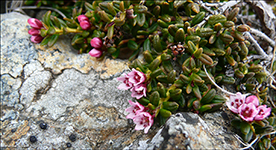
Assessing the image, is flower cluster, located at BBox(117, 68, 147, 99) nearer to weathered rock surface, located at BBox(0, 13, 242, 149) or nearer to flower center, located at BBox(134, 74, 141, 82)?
flower center, located at BBox(134, 74, 141, 82)

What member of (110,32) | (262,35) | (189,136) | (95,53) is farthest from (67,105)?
(262,35)

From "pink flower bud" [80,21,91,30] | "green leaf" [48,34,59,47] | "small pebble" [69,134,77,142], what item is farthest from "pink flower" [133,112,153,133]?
"green leaf" [48,34,59,47]

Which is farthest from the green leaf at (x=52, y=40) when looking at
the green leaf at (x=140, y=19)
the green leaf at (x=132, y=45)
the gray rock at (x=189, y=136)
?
the gray rock at (x=189, y=136)

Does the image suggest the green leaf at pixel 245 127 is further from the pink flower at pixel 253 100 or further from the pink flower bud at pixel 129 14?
the pink flower bud at pixel 129 14

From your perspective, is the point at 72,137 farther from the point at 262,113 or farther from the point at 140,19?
the point at 262,113

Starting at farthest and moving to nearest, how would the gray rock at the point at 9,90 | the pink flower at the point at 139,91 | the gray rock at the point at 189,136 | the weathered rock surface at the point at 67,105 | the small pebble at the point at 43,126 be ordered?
the gray rock at the point at 9,90 → the small pebble at the point at 43,126 → the pink flower at the point at 139,91 → the weathered rock surface at the point at 67,105 → the gray rock at the point at 189,136

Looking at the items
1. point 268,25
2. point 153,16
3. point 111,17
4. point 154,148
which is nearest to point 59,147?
point 154,148
